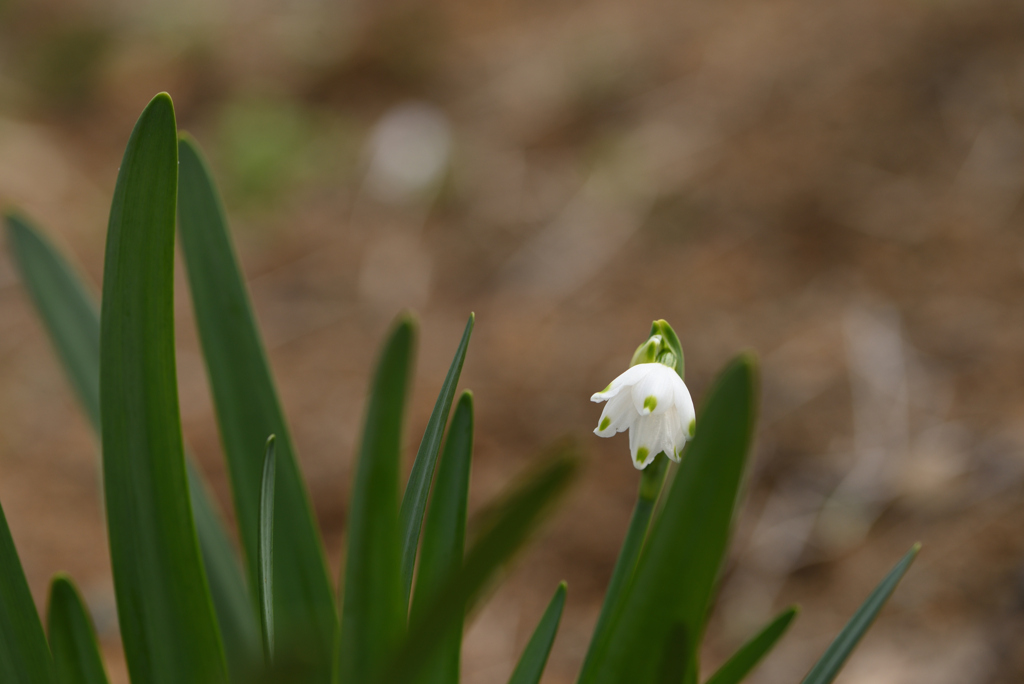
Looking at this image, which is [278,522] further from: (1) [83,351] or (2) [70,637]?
(1) [83,351]

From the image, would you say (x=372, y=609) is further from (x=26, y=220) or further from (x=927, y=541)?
(x=927, y=541)

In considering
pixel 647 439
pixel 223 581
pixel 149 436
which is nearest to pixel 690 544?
pixel 647 439

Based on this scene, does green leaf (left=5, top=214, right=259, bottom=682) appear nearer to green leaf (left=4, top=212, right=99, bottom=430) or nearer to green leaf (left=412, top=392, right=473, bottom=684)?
green leaf (left=4, top=212, right=99, bottom=430)

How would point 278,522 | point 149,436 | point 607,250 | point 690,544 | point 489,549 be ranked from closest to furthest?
1. point 489,549
2. point 690,544
3. point 149,436
4. point 278,522
5. point 607,250

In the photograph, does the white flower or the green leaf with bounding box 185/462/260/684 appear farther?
the green leaf with bounding box 185/462/260/684

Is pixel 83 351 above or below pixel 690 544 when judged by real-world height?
above

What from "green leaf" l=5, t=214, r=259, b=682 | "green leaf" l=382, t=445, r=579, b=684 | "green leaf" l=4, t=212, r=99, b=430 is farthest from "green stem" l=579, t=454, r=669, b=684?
"green leaf" l=4, t=212, r=99, b=430
